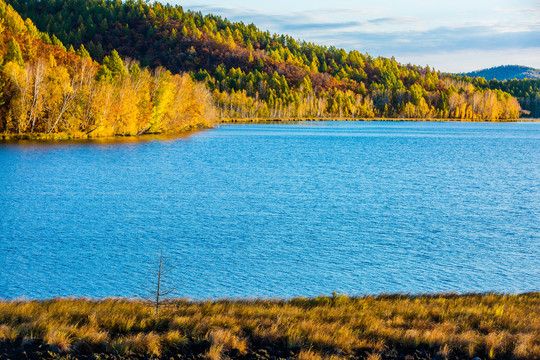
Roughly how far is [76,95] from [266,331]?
6029 cm

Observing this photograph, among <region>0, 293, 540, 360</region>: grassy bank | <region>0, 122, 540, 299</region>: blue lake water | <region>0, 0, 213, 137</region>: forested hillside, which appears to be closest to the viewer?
<region>0, 293, 540, 360</region>: grassy bank

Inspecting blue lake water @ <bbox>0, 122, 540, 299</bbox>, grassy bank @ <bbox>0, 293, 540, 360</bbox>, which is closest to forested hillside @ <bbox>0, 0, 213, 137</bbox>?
blue lake water @ <bbox>0, 122, 540, 299</bbox>

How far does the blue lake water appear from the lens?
1524 cm

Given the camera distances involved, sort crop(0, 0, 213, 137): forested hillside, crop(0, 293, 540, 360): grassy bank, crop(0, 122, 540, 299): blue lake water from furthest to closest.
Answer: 1. crop(0, 0, 213, 137): forested hillside
2. crop(0, 122, 540, 299): blue lake water
3. crop(0, 293, 540, 360): grassy bank

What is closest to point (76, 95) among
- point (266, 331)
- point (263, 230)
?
point (263, 230)

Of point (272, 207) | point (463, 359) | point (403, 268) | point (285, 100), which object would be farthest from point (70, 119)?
point (285, 100)

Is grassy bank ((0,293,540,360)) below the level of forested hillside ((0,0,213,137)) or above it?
below

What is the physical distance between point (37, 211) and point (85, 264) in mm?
9012

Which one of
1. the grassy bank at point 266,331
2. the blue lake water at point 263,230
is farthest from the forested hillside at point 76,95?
the grassy bank at point 266,331

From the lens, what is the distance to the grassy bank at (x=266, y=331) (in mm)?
8461

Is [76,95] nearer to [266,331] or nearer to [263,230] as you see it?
[263,230]

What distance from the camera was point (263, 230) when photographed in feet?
68.9

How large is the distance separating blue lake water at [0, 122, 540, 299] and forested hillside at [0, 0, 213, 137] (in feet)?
70.9

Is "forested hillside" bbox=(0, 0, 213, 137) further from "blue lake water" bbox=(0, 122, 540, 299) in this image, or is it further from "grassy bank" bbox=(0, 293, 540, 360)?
"grassy bank" bbox=(0, 293, 540, 360)
